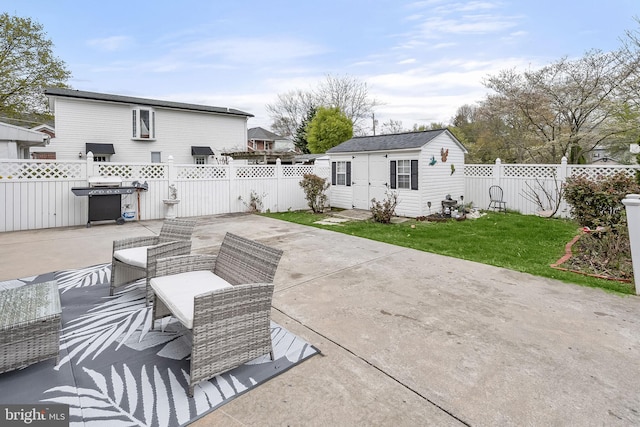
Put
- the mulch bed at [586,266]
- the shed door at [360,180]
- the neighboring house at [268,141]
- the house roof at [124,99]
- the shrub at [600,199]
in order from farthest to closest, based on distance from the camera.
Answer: the neighboring house at [268,141]
the house roof at [124,99]
the shed door at [360,180]
the shrub at [600,199]
the mulch bed at [586,266]

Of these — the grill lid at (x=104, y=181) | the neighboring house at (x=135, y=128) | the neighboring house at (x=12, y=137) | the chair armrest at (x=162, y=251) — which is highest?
the neighboring house at (x=135, y=128)

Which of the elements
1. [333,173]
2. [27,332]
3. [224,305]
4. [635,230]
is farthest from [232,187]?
[635,230]

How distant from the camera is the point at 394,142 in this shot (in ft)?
34.1

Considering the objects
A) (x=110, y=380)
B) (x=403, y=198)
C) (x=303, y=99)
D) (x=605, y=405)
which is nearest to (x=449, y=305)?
(x=605, y=405)

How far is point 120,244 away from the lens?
12.4ft

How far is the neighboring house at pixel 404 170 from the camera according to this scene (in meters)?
9.59

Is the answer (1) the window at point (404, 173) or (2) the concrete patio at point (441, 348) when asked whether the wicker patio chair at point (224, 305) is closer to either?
(2) the concrete patio at point (441, 348)

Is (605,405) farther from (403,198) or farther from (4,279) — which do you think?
(403,198)

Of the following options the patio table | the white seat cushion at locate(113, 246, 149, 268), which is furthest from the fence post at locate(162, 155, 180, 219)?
the patio table

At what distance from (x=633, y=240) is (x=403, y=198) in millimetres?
6321

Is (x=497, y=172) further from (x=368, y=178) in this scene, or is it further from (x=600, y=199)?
(x=600, y=199)

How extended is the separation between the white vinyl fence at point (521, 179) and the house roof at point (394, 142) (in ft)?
4.08

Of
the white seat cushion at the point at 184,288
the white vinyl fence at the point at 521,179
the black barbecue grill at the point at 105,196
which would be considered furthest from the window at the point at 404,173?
the white seat cushion at the point at 184,288

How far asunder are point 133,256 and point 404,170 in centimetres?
804
